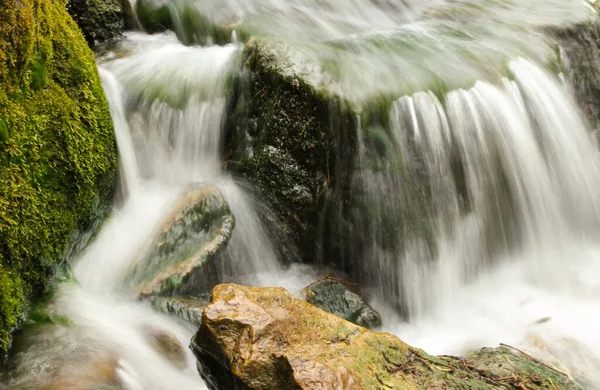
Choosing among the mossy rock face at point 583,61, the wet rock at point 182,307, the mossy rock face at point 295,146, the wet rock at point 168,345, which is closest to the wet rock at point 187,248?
the wet rock at point 182,307

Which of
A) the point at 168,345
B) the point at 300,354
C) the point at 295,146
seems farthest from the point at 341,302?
the point at 300,354

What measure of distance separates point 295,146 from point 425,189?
48.5 inches

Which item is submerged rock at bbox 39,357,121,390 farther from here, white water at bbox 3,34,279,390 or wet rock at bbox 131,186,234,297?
wet rock at bbox 131,186,234,297

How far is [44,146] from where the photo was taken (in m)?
3.32

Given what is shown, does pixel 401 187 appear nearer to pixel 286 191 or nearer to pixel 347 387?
pixel 286 191

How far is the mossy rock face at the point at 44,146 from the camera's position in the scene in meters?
2.96

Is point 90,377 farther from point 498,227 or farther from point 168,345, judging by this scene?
point 498,227

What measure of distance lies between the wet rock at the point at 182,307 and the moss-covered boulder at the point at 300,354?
3.08 ft

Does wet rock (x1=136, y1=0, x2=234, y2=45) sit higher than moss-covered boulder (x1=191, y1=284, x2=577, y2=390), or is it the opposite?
wet rock (x1=136, y1=0, x2=234, y2=45)

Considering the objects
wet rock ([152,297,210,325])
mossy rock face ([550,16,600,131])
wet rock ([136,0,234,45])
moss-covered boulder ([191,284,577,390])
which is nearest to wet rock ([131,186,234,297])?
wet rock ([152,297,210,325])

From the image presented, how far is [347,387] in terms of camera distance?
2.15 metres

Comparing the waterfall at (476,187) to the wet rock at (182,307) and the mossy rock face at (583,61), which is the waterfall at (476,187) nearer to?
the mossy rock face at (583,61)

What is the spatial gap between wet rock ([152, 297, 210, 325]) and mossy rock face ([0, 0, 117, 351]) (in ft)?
2.51

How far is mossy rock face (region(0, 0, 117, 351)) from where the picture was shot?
2965 mm
